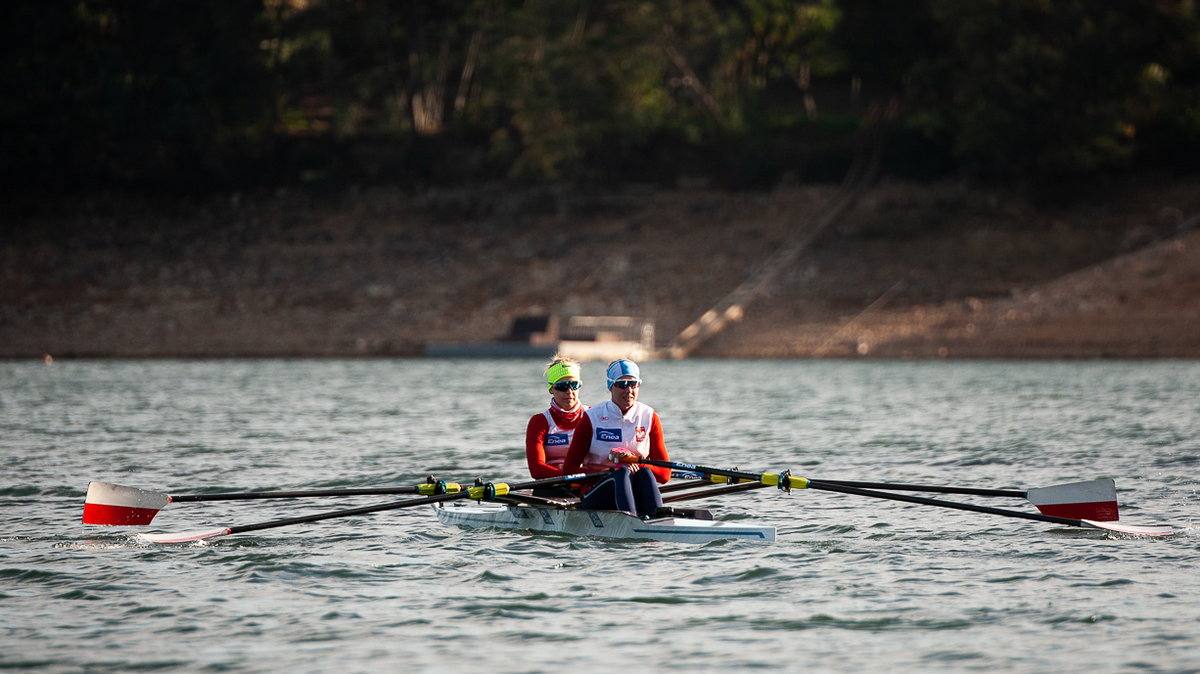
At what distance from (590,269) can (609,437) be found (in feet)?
151

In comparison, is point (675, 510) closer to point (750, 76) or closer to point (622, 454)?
point (622, 454)

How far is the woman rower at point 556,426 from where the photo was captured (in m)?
15.6

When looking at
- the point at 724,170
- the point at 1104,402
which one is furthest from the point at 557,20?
the point at 1104,402

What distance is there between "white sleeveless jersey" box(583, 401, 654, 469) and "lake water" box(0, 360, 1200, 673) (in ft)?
3.08

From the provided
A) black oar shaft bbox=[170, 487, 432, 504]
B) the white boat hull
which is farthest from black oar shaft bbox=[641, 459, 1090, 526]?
black oar shaft bbox=[170, 487, 432, 504]

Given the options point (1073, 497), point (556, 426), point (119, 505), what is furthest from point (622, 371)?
point (119, 505)

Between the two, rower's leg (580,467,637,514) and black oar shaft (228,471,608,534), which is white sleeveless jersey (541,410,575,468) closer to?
black oar shaft (228,471,608,534)

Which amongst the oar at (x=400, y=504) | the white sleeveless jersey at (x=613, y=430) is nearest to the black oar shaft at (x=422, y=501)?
the oar at (x=400, y=504)

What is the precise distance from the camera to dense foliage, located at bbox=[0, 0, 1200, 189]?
209 feet

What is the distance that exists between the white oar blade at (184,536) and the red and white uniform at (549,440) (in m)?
3.19

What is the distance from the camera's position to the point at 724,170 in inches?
2613

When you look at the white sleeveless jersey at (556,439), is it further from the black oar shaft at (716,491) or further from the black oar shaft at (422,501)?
the black oar shaft at (716,491)

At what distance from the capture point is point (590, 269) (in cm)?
6088

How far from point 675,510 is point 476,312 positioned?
145 ft
